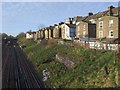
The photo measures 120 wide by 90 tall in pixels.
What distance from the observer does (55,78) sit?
2842 centimetres

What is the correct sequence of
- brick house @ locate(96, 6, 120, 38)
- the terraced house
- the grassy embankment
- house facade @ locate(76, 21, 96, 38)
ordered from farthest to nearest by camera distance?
house facade @ locate(76, 21, 96, 38) < the terraced house < brick house @ locate(96, 6, 120, 38) < the grassy embankment

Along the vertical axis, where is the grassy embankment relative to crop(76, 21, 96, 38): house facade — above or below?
below

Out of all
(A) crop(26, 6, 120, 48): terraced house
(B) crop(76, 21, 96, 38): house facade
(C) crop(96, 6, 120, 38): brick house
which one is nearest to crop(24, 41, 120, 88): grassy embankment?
(A) crop(26, 6, 120, 48): terraced house

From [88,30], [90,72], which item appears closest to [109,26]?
[88,30]

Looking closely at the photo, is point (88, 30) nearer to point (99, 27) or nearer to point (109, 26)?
point (99, 27)

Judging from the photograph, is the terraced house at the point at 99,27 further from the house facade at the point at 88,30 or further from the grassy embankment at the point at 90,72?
the grassy embankment at the point at 90,72

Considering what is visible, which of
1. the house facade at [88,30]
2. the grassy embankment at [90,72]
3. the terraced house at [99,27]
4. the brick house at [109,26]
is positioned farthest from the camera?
the house facade at [88,30]

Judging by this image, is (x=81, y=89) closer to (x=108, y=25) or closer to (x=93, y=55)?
(x=93, y=55)

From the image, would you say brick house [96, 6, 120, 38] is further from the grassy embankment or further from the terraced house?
the grassy embankment

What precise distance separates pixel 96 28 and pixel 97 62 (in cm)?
2349

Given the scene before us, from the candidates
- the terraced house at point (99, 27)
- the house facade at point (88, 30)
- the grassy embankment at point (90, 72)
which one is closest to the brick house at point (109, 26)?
the terraced house at point (99, 27)

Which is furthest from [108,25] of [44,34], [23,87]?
[44,34]

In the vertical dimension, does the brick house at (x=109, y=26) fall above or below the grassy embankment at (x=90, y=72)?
above

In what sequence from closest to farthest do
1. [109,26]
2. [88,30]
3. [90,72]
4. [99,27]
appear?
[90,72]
[109,26]
[99,27]
[88,30]
